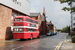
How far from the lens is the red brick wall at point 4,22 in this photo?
64.3 ft

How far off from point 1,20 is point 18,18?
3777 millimetres

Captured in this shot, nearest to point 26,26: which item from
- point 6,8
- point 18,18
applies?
point 18,18

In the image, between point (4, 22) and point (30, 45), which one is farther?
point (4, 22)

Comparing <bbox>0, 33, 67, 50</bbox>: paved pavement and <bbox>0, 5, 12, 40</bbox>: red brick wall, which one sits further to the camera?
<bbox>0, 5, 12, 40</bbox>: red brick wall

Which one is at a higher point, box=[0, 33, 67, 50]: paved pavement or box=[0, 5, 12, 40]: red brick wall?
box=[0, 5, 12, 40]: red brick wall

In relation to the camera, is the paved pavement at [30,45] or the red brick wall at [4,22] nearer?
the paved pavement at [30,45]

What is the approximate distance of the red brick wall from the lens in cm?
1959

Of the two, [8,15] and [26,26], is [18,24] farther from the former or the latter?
[8,15]

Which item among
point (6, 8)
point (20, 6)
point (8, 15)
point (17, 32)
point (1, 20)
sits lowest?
point (17, 32)

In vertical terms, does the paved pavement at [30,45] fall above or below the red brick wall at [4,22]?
below

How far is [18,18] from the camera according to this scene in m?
18.7

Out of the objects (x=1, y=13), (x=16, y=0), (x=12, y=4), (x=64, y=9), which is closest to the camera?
(x=64, y=9)

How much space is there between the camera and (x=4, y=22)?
2034cm

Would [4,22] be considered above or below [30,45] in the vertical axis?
above
